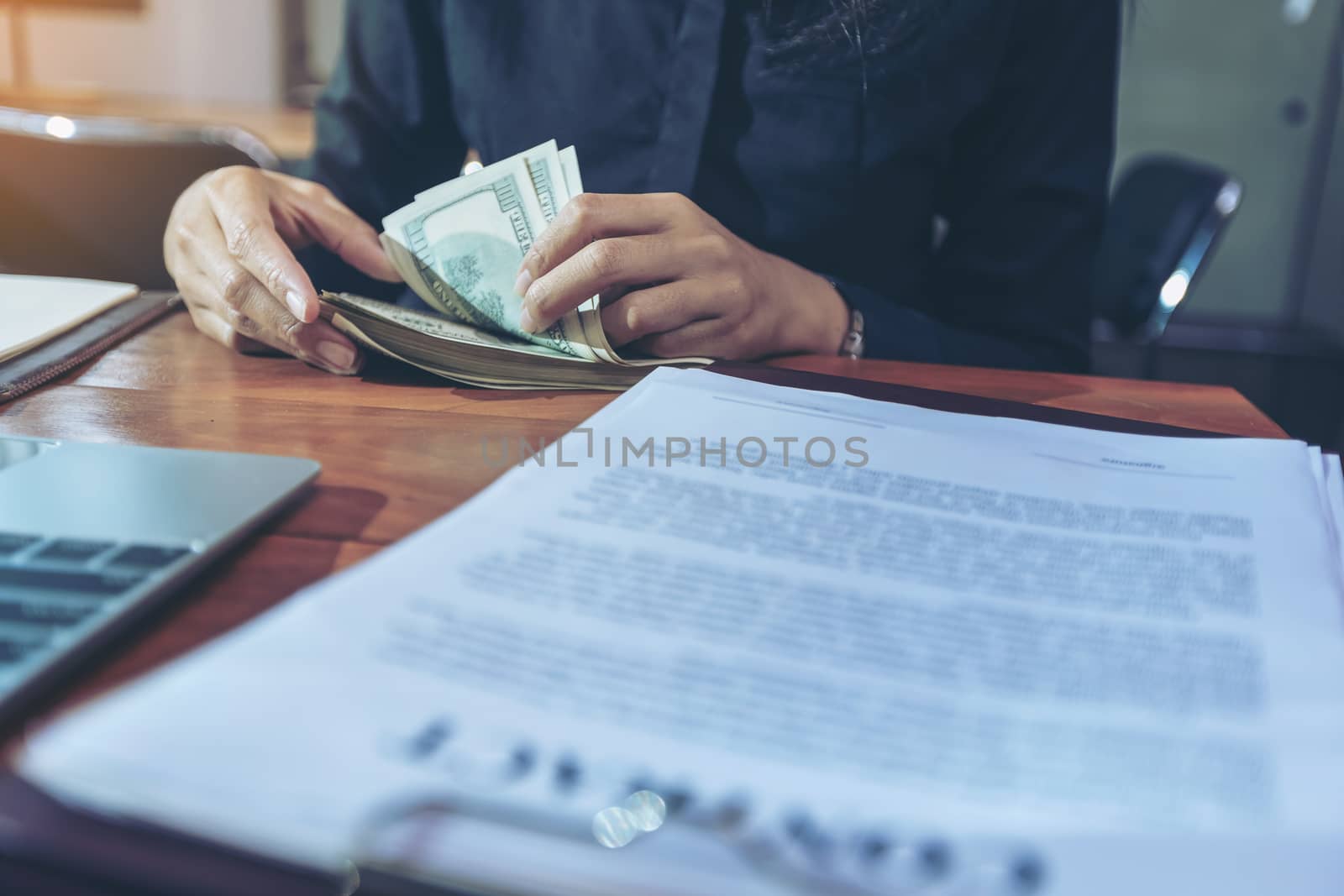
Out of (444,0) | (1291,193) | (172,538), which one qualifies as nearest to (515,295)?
(172,538)

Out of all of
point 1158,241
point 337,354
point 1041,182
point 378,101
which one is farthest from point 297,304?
point 1158,241

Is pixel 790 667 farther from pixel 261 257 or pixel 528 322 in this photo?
pixel 261 257

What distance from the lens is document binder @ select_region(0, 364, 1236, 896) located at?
7.7 inches

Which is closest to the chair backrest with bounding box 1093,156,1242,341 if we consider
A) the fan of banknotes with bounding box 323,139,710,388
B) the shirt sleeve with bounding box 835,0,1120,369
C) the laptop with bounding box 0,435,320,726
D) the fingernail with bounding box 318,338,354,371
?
the shirt sleeve with bounding box 835,0,1120,369

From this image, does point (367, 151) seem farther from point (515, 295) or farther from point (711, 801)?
point (711, 801)

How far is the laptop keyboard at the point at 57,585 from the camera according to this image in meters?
0.25

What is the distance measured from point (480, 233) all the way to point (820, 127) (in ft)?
1.20

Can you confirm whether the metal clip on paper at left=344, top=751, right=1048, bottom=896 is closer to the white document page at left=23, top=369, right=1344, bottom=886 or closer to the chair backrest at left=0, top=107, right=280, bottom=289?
the white document page at left=23, top=369, right=1344, bottom=886

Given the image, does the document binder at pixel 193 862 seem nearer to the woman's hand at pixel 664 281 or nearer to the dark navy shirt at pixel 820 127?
the woman's hand at pixel 664 281

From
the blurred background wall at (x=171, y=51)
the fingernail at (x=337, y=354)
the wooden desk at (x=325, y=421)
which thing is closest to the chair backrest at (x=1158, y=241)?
the wooden desk at (x=325, y=421)

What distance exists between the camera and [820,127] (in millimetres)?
857

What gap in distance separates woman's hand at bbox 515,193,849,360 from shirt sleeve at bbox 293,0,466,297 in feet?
1.42

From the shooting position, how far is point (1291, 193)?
3.82 meters

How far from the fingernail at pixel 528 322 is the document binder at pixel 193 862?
397 millimetres
